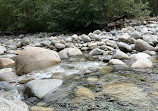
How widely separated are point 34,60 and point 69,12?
20.0 ft

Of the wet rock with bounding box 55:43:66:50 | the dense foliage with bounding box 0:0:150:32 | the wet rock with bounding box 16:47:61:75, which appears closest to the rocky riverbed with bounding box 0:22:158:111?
the wet rock with bounding box 16:47:61:75

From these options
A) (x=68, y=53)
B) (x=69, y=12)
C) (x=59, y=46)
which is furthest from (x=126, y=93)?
(x=69, y=12)

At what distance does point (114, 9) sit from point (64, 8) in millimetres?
2540

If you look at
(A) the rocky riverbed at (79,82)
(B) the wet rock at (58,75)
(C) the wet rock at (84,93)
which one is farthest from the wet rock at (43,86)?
(C) the wet rock at (84,93)

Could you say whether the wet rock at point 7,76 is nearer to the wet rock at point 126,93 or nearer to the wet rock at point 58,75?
the wet rock at point 58,75

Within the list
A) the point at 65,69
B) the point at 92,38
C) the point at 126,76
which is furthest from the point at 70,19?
the point at 126,76

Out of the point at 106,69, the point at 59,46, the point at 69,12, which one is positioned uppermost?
the point at 69,12

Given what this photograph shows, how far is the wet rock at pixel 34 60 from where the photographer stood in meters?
4.20

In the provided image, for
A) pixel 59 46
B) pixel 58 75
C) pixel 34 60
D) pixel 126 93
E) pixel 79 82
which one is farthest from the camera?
pixel 59 46

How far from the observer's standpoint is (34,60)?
14.2 ft

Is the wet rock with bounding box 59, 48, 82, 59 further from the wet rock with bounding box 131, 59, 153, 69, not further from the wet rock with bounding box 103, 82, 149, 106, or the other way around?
the wet rock with bounding box 103, 82, 149, 106

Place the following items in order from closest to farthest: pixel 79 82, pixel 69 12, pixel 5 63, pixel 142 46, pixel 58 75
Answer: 1. pixel 79 82
2. pixel 58 75
3. pixel 5 63
4. pixel 142 46
5. pixel 69 12

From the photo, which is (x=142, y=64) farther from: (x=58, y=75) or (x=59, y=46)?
(x=59, y=46)

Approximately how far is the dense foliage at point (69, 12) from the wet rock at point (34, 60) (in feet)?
17.1
